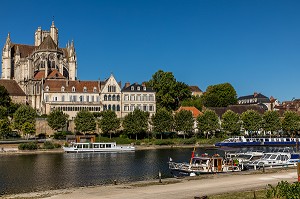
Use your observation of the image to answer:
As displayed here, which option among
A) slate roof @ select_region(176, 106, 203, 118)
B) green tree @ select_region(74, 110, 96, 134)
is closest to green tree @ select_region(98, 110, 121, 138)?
green tree @ select_region(74, 110, 96, 134)

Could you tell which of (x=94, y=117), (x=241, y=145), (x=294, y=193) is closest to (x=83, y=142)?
(x=94, y=117)

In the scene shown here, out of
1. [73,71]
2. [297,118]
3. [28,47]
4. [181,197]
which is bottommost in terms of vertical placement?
[181,197]

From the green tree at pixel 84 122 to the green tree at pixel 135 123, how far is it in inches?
266

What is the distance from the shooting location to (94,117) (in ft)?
309

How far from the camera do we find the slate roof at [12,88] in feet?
365

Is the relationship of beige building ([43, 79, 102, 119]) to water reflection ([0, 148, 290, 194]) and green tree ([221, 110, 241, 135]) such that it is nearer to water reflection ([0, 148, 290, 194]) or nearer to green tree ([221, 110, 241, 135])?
green tree ([221, 110, 241, 135])

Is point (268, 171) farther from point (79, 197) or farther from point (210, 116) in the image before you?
point (210, 116)

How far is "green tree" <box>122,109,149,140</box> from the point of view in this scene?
9044 centimetres

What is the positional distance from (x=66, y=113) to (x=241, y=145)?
39.7 meters

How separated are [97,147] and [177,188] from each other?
53.3 metres

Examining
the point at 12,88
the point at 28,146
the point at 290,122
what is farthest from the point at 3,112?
the point at 290,122

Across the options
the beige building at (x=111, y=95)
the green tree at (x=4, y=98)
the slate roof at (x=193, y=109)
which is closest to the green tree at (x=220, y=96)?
the slate roof at (x=193, y=109)

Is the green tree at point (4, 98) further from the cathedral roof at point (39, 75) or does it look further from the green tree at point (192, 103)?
the green tree at point (192, 103)

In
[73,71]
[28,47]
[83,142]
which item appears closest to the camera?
[83,142]
